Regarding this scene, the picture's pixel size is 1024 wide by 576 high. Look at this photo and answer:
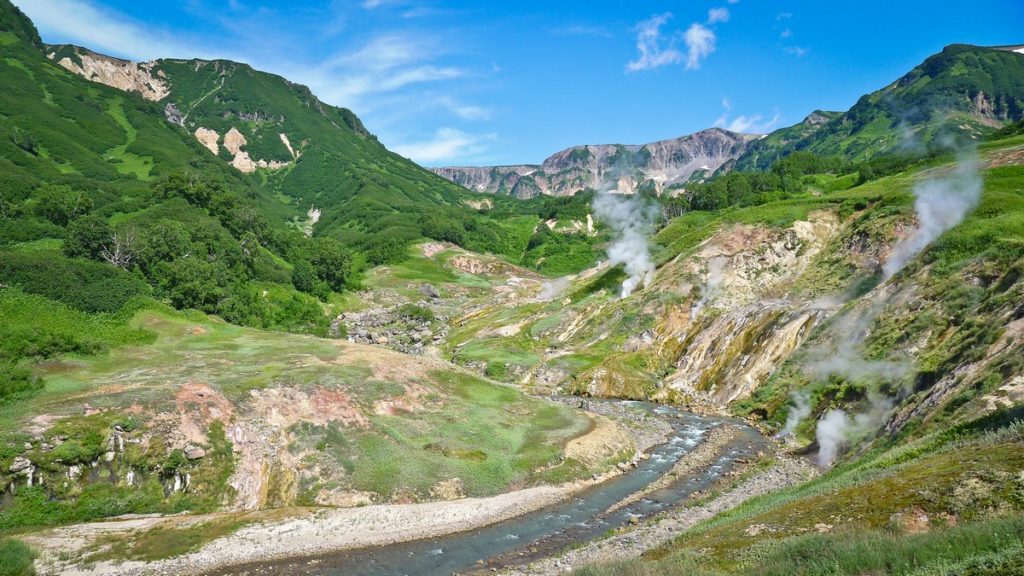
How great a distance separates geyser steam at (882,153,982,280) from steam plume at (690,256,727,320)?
68.5ft

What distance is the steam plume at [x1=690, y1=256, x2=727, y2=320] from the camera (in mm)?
75875

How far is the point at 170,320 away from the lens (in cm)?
5691

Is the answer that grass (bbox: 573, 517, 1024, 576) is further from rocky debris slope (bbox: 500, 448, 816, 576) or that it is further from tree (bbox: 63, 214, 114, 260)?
tree (bbox: 63, 214, 114, 260)

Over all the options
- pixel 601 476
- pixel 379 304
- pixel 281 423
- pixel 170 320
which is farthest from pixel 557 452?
pixel 379 304

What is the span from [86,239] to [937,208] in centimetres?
10268

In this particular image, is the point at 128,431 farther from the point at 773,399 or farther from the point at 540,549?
the point at 773,399

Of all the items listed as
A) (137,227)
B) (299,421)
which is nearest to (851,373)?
(299,421)

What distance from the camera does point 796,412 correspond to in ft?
155

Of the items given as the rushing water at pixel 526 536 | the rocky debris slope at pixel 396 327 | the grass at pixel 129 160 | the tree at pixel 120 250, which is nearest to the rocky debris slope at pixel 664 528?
the rushing water at pixel 526 536

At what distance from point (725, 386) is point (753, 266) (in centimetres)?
2629

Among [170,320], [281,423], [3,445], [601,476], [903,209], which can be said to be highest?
[903,209]

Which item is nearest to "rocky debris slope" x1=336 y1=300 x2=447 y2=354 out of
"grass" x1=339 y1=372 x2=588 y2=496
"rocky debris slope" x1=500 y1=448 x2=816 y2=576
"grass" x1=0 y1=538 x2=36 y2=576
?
"grass" x1=339 y1=372 x2=588 y2=496

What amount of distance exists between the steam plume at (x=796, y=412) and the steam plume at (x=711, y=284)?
27.2m

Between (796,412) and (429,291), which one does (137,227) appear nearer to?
(429,291)
